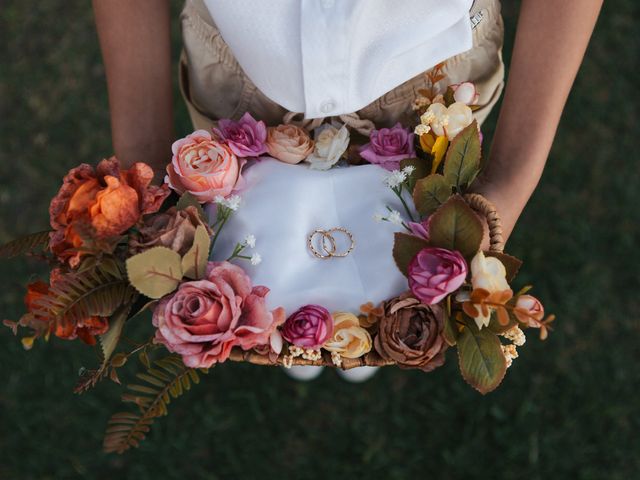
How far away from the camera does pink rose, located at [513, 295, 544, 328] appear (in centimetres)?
Result: 82

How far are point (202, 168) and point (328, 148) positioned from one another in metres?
0.23

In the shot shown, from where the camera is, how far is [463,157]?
985 mm

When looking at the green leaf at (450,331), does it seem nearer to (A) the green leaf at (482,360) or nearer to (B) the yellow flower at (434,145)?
(A) the green leaf at (482,360)

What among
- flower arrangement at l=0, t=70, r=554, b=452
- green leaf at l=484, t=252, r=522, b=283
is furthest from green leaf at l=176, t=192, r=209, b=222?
green leaf at l=484, t=252, r=522, b=283

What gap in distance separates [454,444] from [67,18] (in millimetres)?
2070

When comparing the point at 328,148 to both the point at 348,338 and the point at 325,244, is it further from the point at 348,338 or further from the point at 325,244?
the point at 348,338

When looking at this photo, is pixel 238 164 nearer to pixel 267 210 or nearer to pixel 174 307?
pixel 267 210

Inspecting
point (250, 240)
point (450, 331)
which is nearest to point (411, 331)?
point (450, 331)

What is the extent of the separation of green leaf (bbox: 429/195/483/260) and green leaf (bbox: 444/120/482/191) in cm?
12

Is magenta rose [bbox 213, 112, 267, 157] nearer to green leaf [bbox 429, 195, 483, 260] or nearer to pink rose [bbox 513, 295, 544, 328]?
green leaf [bbox 429, 195, 483, 260]

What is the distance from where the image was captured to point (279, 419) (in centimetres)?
200

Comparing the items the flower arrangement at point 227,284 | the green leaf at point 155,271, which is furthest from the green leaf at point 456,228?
the green leaf at point 155,271

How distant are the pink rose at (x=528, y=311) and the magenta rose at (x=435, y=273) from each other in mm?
80

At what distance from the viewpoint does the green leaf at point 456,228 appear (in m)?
0.87
